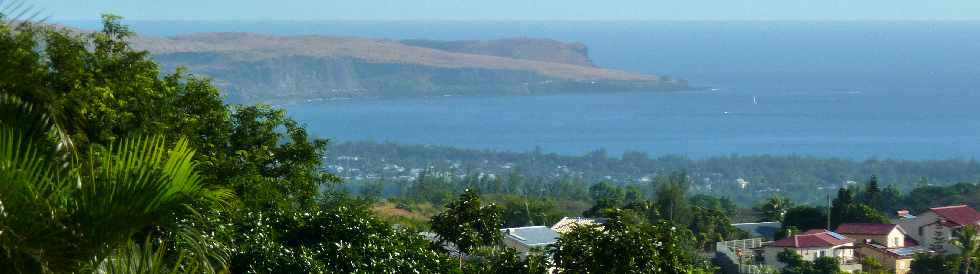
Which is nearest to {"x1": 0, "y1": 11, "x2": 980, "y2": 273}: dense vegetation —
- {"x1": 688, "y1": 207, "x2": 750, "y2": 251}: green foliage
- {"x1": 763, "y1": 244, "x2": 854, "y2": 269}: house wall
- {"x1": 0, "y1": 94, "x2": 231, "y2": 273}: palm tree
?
{"x1": 0, "y1": 94, "x2": 231, "y2": 273}: palm tree

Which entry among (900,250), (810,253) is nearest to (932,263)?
(810,253)

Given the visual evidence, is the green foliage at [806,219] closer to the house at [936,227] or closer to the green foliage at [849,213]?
the green foliage at [849,213]

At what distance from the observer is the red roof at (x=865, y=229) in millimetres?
28300

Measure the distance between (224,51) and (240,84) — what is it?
28.4ft

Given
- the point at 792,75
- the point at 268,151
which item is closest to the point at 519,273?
the point at 268,151

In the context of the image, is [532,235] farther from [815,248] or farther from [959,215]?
[959,215]

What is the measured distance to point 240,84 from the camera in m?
167

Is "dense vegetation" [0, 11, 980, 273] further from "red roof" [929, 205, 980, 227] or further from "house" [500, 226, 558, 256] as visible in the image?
"red roof" [929, 205, 980, 227]

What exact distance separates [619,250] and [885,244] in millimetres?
19904

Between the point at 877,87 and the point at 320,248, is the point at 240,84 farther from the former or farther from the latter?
the point at 320,248

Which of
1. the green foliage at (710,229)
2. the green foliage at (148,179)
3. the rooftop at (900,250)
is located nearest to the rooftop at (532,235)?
the green foliage at (710,229)

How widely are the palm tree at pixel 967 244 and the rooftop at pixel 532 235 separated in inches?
270

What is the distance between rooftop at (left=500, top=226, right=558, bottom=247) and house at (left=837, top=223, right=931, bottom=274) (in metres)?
5.62

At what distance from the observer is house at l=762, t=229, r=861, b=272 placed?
25125mm
